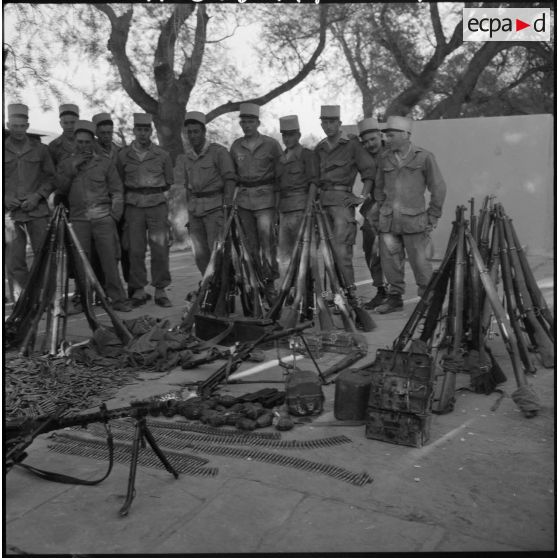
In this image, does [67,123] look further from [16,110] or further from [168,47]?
[168,47]

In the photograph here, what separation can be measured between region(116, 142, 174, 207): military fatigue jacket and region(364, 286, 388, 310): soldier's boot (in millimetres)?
2521

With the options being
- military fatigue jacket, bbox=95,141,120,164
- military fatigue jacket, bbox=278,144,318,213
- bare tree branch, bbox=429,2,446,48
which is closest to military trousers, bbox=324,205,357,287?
military fatigue jacket, bbox=278,144,318,213

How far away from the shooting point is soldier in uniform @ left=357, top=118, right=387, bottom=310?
25.4ft

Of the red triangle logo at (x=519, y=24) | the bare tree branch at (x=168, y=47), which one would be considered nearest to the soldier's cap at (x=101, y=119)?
the bare tree branch at (x=168, y=47)

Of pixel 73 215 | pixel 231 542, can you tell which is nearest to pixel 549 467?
pixel 231 542

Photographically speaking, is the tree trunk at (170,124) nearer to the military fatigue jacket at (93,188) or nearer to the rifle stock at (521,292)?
the military fatigue jacket at (93,188)

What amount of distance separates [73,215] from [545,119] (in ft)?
23.9

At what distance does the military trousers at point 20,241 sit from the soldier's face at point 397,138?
3.58m

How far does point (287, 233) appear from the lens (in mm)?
7773

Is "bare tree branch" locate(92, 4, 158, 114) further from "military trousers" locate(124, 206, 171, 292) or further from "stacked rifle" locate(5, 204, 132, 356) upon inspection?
"stacked rifle" locate(5, 204, 132, 356)

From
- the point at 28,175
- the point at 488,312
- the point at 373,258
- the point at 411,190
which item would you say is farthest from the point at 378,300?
the point at 28,175

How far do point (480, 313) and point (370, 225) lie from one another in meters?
2.79

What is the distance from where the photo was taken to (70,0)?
3332 millimetres

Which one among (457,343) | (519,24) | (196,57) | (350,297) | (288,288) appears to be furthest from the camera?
(196,57)
